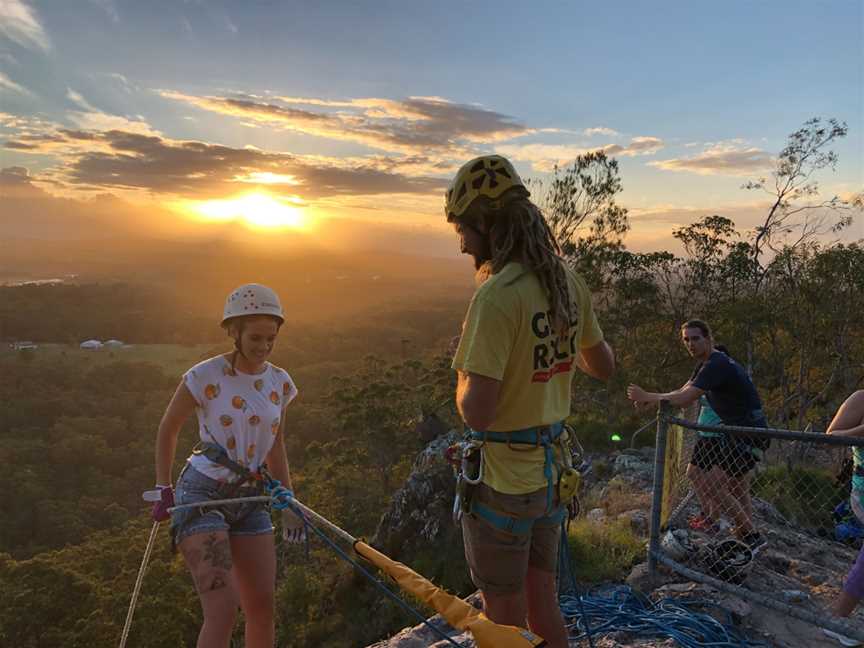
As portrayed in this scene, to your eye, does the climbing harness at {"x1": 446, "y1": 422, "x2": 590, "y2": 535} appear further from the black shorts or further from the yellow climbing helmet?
the black shorts

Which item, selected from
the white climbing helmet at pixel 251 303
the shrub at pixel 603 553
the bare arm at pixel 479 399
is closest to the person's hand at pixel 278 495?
the white climbing helmet at pixel 251 303

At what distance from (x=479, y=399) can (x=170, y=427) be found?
5.87 ft

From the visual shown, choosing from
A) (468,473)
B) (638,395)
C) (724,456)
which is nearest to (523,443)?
(468,473)

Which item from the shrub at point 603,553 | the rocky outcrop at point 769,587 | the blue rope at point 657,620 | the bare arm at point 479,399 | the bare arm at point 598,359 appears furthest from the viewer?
the shrub at point 603,553

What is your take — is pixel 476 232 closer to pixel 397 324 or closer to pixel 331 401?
pixel 331 401

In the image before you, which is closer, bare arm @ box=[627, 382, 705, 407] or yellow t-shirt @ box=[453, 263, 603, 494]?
yellow t-shirt @ box=[453, 263, 603, 494]

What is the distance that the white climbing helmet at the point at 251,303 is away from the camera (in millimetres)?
2957

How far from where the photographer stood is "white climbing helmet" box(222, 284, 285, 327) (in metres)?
2.96

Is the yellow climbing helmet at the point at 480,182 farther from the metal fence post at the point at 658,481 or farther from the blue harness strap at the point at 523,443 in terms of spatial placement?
the metal fence post at the point at 658,481

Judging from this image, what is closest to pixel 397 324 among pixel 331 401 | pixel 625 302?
pixel 331 401

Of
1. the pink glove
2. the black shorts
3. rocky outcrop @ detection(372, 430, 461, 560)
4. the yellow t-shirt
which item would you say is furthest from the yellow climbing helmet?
rocky outcrop @ detection(372, 430, 461, 560)

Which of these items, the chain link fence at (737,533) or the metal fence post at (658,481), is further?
the metal fence post at (658,481)

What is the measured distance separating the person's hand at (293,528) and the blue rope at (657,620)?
5.49 feet

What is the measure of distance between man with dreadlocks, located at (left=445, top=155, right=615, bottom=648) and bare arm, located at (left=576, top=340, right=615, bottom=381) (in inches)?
6.8
